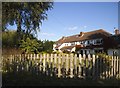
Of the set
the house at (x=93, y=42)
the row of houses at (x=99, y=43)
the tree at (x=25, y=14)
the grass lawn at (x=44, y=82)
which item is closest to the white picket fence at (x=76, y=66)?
the grass lawn at (x=44, y=82)

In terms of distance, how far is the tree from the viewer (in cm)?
2870

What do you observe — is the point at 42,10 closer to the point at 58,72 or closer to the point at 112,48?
the point at 58,72

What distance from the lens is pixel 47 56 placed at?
14828 mm

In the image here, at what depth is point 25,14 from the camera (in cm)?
3272

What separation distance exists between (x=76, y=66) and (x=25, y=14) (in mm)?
19710

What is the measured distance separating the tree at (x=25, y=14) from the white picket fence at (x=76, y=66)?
43.8 feet

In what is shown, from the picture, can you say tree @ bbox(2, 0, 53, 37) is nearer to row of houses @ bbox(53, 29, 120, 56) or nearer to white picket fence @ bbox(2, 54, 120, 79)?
white picket fence @ bbox(2, 54, 120, 79)

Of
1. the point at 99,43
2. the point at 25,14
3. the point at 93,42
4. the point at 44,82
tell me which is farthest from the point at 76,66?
the point at 93,42

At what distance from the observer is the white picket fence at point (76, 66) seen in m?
14.1

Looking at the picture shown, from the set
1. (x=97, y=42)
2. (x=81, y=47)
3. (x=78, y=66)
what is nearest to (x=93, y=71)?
(x=78, y=66)

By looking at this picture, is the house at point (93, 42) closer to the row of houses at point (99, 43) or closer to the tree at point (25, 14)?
the row of houses at point (99, 43)

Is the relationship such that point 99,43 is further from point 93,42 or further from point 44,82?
point 44,82

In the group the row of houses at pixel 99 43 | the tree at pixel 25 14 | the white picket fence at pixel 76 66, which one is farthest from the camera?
the row of houses at pixel 99 43

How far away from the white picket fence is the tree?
43.8 ft
